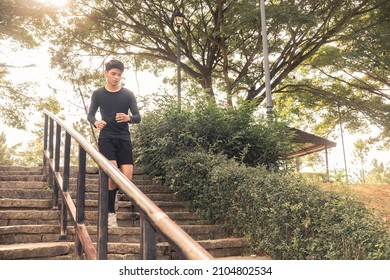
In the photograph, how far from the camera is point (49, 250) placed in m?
3.51

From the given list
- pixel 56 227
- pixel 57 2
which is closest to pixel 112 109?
pixel 56 227

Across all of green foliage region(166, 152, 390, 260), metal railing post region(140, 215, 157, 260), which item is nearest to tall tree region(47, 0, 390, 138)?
green foliage region(166, 152, 390, 260)

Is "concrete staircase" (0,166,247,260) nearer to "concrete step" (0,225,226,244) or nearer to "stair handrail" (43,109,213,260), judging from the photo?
"concrete step" (0,225,226,244)

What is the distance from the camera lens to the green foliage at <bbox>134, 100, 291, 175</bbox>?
7.61 metres

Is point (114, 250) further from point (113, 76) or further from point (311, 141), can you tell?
point (311, 141)

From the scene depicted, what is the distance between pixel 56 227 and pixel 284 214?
2.58 meters

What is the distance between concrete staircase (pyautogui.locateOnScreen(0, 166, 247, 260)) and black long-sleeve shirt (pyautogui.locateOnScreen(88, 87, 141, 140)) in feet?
3.75

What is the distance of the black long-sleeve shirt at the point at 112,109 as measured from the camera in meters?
4.55

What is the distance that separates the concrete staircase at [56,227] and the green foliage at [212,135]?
940 millimetres

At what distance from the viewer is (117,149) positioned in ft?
15.2

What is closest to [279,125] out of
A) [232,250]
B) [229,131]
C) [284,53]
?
[229,131]

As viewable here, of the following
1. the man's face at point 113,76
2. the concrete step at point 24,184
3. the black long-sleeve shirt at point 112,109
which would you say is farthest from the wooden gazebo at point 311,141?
the man's face at point 113,76
